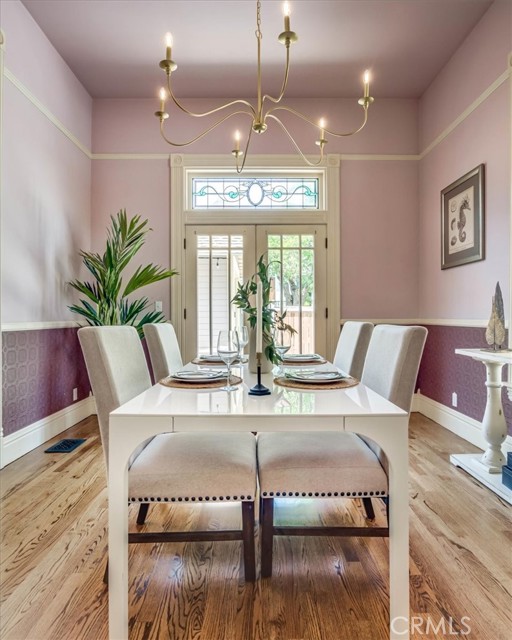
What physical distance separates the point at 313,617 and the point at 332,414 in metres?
0.69

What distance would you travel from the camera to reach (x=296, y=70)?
3.62 metres

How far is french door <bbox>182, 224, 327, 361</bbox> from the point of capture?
4098 mm

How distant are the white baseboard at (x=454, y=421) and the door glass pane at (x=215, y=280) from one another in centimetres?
200

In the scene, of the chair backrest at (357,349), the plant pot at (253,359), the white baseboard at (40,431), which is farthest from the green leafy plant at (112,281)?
the chair backrest at (357,349)

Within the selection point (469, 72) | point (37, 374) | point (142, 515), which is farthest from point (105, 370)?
point (469, 72)

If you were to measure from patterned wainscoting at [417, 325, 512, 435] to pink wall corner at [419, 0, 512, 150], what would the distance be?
5.82ft

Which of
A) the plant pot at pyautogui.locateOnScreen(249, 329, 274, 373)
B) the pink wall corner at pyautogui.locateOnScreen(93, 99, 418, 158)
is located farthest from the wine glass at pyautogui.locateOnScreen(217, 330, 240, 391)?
the pink wall corner at pyautogui.locateOnScreen(93, 99, 418, 158)

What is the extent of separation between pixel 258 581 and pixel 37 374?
2.30 m

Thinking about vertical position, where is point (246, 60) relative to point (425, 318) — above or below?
above

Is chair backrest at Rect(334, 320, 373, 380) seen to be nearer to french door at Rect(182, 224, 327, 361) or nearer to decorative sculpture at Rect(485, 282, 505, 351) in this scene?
decorative sculpture at Rect(485, 282, 505, 351)

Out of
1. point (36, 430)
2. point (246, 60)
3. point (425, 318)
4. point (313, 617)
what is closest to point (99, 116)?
point (246, 60)

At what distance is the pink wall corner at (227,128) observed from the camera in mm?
4066

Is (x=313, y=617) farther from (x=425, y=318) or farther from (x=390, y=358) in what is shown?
(x=425, y=318)

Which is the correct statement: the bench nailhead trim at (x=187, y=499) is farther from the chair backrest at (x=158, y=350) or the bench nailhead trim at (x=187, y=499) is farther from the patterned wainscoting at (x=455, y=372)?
the patterned wainscoting at (x=455, y=372)
